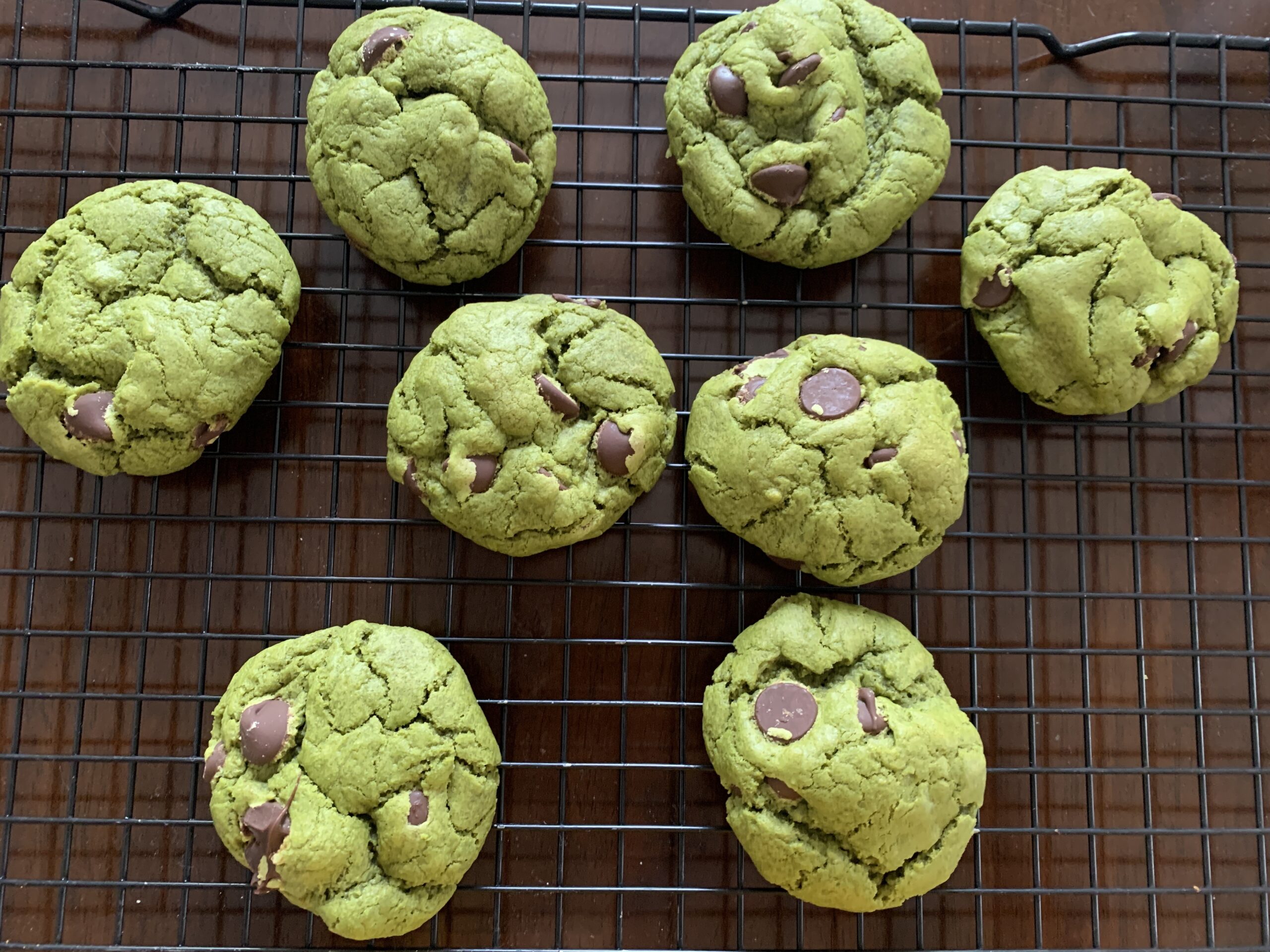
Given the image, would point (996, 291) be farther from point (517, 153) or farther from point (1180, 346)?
point (517, 153)

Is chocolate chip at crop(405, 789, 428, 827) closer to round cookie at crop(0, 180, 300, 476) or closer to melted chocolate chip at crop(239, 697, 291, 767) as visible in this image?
melted chocolate chip at crop(239, 697, 291, 767)

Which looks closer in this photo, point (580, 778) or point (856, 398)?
point (856, 398)

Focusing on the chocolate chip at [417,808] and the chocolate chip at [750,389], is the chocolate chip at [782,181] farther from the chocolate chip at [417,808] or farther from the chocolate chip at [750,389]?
the chocolate chip at [417,808]

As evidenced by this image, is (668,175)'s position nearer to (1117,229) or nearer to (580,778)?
(1117,229)

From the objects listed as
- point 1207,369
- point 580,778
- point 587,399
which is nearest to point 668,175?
point 587,399

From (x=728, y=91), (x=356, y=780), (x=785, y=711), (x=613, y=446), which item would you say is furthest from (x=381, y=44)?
(x=785, y=711)

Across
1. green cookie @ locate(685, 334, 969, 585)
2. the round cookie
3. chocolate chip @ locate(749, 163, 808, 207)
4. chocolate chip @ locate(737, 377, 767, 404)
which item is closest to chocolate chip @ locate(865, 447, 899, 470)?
green cookie @ locate(685, 334, 969, 585)
